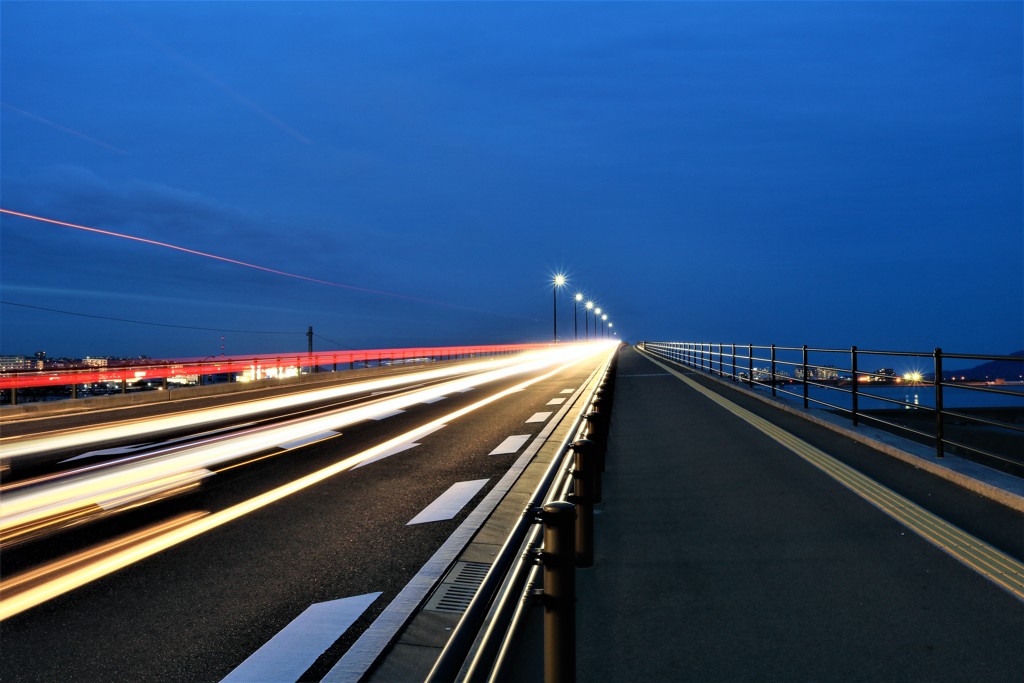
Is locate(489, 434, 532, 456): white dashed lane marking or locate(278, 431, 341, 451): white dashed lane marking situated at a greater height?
locate(489, 434, 532, 456): white dashed lane marking

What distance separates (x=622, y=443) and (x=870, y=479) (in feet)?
11.9

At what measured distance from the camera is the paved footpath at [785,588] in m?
3.20

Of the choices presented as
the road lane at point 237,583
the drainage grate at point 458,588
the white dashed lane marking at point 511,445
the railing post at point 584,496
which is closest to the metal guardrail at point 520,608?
the drainage grate at point 458,588

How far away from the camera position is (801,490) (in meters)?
6.63

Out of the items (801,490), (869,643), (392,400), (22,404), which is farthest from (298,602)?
(22,404)

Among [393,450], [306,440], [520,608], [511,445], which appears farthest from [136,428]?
[520,608]

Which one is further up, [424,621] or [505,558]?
[505,558]

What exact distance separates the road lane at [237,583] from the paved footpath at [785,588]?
153cm

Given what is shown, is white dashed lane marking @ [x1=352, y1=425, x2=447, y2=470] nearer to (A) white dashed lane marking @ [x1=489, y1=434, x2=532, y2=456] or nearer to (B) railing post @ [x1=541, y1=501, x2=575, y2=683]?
(A) white dashed lane marking @ [x1=489, y1=434, x2=532, y2=456]

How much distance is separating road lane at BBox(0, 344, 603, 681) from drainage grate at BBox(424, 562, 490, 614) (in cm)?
34

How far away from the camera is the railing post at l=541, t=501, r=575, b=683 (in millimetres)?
2455

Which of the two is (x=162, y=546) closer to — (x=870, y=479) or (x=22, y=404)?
(x=870, y=479)

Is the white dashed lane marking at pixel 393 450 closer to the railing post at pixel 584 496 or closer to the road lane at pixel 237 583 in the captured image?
the road lane at pixel 237 583

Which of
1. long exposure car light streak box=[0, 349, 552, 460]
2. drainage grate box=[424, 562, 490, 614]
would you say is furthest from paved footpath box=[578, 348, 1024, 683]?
long exposure car light streak box=[0, 349, 552, 460]
